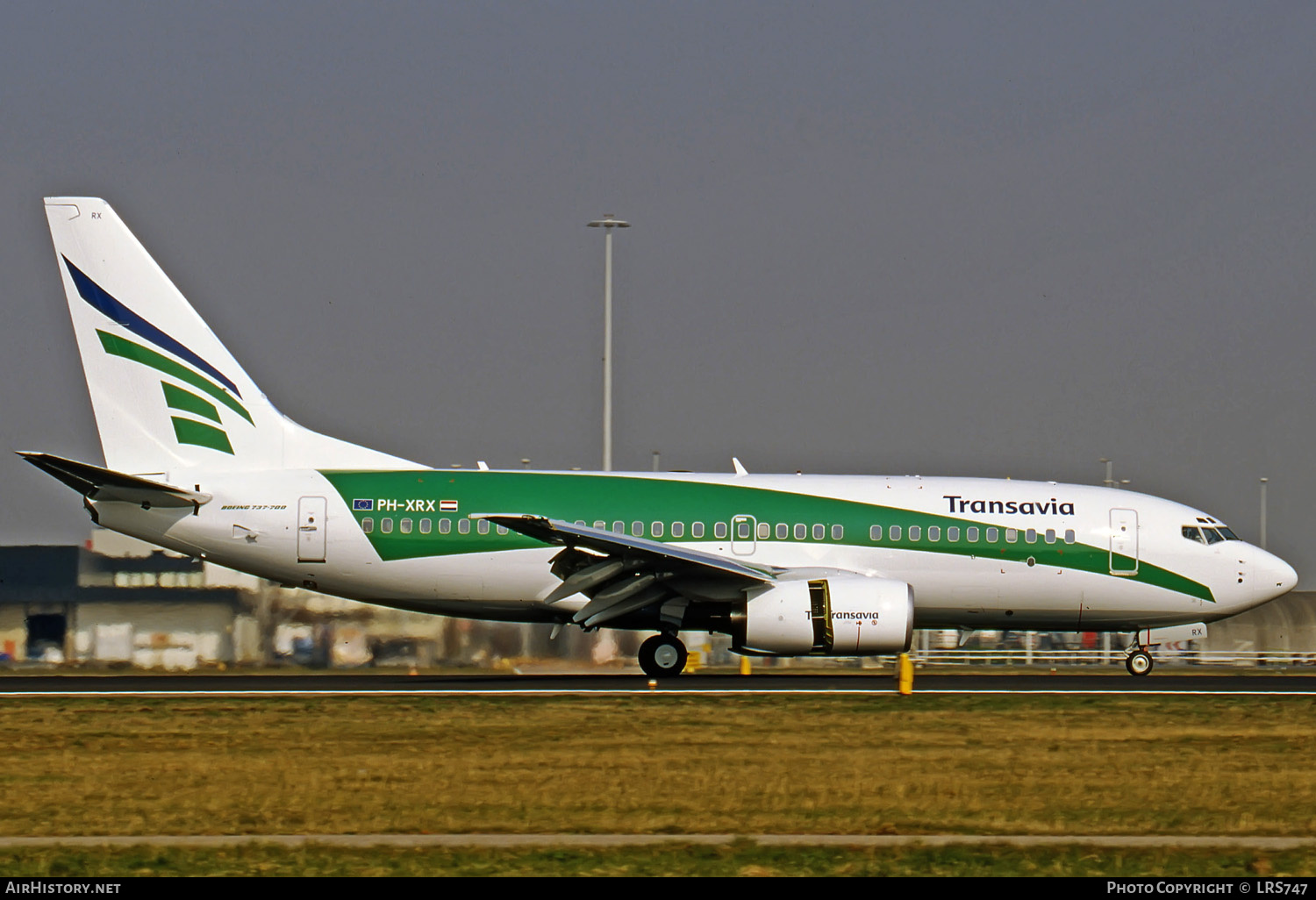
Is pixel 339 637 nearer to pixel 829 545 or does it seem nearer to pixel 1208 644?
pixel 829 545

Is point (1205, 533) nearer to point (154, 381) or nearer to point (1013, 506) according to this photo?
point (1013, 506)

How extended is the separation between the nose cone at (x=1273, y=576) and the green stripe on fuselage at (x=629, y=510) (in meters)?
2.00

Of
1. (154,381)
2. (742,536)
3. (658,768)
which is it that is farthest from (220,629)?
(658,768)

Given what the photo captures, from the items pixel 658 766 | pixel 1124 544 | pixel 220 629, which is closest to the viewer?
pixel 658 766

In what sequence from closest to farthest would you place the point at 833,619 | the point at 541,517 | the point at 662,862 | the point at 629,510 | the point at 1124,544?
the point at 662,862 → the point at 833,619 → the point at 541,517 → the point at 629,510 → the point at 1124,544

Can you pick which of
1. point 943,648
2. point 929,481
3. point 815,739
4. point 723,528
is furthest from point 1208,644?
point 815,739

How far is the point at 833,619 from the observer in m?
25.3

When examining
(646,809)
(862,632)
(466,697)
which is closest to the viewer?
(646,809)

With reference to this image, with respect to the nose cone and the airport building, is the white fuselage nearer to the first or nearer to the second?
the nose cone

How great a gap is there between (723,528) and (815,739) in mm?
9533

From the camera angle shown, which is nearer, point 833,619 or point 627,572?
point 833,619

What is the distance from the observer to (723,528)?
27594mm

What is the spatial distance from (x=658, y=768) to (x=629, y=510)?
40.0 ft

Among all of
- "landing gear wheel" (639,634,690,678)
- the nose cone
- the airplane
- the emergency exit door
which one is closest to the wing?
the airplane
